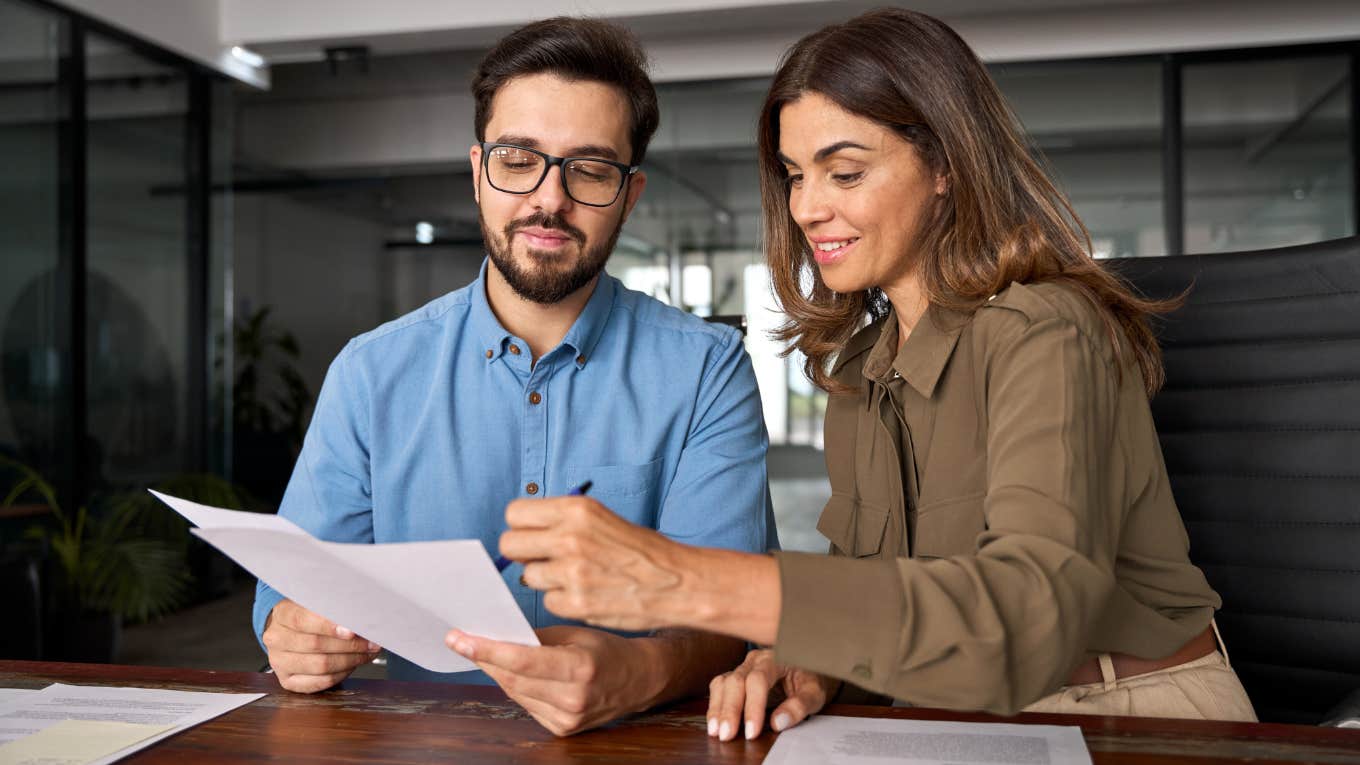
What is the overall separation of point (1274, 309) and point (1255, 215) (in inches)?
149

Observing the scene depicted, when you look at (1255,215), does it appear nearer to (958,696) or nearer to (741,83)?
(741,83)

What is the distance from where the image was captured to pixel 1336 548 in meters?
1.46

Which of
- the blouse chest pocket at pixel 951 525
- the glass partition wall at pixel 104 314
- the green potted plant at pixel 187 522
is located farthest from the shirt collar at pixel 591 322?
the green potted plant at pixel 187 522

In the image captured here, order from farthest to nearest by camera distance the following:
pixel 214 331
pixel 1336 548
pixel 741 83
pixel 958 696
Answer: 1. pixel 214 331
2. pixel 741 83
3. pixel 1336 548
4. pixel 958 696

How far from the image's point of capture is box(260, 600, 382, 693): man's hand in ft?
3.75

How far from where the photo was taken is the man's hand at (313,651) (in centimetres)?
114

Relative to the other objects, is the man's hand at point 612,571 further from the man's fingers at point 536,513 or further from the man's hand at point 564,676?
the man's hand at point 564,676

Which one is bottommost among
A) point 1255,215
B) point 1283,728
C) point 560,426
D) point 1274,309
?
point 1283,728

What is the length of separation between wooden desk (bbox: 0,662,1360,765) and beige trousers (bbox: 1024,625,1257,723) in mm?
220

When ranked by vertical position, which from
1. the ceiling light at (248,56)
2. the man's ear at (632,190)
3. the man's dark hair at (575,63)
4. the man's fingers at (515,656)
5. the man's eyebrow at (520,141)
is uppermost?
the ceiling light at (248,56)

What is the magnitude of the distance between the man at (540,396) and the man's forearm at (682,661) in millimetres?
224

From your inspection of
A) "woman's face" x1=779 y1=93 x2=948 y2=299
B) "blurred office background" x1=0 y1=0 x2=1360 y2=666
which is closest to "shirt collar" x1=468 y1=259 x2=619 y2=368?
"woman's face" x1=779 y1=93 x2=948 y2=299

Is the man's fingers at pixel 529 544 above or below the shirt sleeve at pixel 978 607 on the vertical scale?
above

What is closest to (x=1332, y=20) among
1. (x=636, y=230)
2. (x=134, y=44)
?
(x=636, y=230)
